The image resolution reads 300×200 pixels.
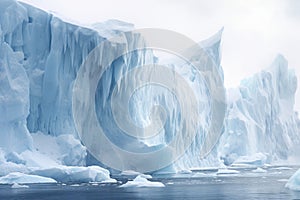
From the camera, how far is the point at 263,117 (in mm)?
56281

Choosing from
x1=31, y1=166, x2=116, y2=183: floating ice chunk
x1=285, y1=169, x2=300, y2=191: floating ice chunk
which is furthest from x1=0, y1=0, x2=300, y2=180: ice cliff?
x1=285, y1=169, x2=300, y2=191: floating ice chunk

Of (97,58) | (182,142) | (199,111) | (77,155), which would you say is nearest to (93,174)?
(77,155)

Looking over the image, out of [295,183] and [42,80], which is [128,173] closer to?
[42,80]

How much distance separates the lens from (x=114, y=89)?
101 ft

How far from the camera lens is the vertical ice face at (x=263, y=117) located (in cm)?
5294

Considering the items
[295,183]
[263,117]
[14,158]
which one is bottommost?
[295,183]

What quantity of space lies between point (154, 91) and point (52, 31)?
442 inches

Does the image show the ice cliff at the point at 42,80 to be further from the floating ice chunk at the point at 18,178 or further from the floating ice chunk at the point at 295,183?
the floating ice chunk at the point at 295,183

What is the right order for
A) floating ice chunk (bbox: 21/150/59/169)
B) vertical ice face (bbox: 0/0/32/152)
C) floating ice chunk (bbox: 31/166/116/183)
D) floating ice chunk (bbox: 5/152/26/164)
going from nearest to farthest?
floating ice chunk (bbox: 31/166/116/183)
floating ice chunk (bbox: 5/152/26/164)
floating ice chunk (bbox: 21/150/59/169)
vertical ice face (bbox: 0/0/32/152)

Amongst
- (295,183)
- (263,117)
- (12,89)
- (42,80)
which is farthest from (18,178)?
(263,117)

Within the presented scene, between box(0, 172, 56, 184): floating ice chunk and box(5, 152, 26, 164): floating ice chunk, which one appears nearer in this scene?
box(0, 172, 56, 184): floating ice chunk

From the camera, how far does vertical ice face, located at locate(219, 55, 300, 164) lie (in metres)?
52.9

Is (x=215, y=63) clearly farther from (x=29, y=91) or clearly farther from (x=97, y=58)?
(x=29, y=91)

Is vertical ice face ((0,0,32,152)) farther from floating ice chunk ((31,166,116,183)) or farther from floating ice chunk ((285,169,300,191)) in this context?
floating ice chunk ((285,169,300,191))
